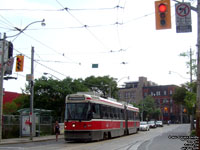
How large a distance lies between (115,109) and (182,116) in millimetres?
86913

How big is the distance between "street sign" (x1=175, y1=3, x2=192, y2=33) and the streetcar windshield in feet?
35.6

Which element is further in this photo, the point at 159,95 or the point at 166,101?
the point at 159,95

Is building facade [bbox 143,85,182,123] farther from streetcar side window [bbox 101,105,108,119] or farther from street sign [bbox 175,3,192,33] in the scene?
street sign [bbox 175,3,192,33]

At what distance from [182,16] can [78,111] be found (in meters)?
11.5

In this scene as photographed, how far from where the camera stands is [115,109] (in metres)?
27.1

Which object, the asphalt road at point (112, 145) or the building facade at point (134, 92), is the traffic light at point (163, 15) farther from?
the building facade at point (134, 92)

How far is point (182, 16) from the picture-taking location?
11.4 m

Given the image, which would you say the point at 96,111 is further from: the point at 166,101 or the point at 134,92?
the point at 134,92

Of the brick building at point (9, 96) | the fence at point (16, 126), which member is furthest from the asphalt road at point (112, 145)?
the brick building at point (9, 96)

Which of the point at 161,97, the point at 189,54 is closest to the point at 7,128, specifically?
the point at 189,54

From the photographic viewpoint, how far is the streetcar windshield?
20703 mm

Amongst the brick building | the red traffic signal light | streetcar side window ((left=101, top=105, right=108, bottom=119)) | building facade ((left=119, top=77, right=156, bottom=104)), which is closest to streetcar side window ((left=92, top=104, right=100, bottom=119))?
streetcar side window ((left=101, top=105, right=108, bottom=119))

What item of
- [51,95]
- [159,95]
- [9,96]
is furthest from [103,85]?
[159,95]

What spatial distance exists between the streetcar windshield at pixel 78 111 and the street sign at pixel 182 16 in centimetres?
1086
